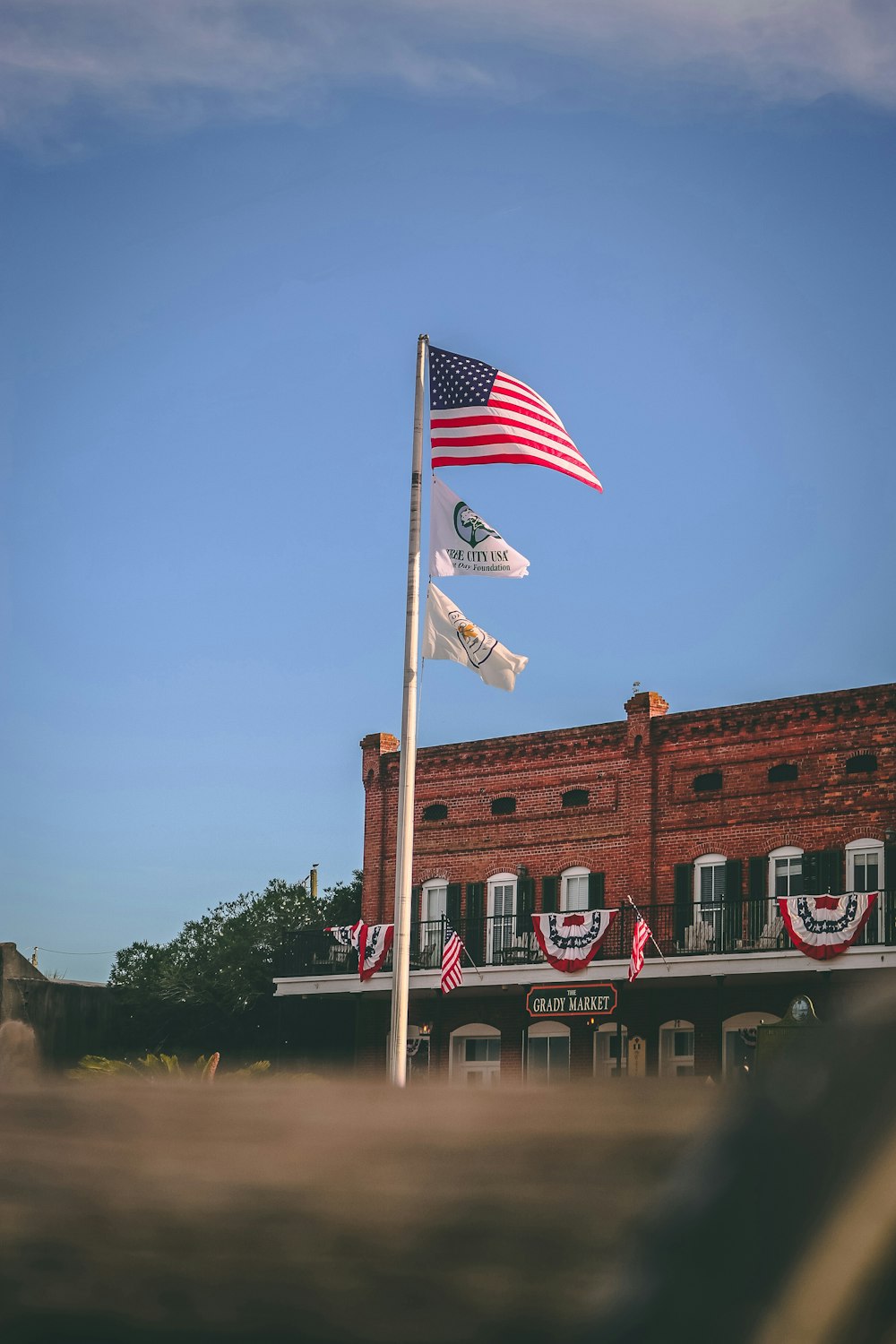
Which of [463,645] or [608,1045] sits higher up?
[463,645]

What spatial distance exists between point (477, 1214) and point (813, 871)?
32.6 meters

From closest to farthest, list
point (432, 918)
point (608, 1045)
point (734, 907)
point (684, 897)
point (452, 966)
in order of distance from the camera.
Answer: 1. point (452, 966)
2. point (734, 907)
3. point (608, 1045)
4. point (684, 897)
5. point (432, 918)

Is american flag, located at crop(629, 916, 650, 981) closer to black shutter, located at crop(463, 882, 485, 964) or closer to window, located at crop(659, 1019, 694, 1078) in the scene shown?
window, located at crop(659, 1019, 694, 1078)

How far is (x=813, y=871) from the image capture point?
3219cm

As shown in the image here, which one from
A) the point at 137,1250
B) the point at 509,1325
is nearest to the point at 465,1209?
the point at 509,1325

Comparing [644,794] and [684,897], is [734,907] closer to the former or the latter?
[684,897]

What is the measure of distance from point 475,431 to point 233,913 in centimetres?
2909

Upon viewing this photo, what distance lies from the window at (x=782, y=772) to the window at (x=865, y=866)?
6.35 ft

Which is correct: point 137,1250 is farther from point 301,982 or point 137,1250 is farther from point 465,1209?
point 301,982

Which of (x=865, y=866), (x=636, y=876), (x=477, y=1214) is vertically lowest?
(x=477, y=1214)

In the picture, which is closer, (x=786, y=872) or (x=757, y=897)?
(x=757, y=897)

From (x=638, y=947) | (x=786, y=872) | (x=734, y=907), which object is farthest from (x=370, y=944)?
(x=786, y=872)

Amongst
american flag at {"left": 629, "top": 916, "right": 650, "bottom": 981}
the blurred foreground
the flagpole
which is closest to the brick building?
american flag at {"left": 629, "top": 916, "right": 650, "bottom": 981}

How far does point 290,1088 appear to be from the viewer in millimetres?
991
